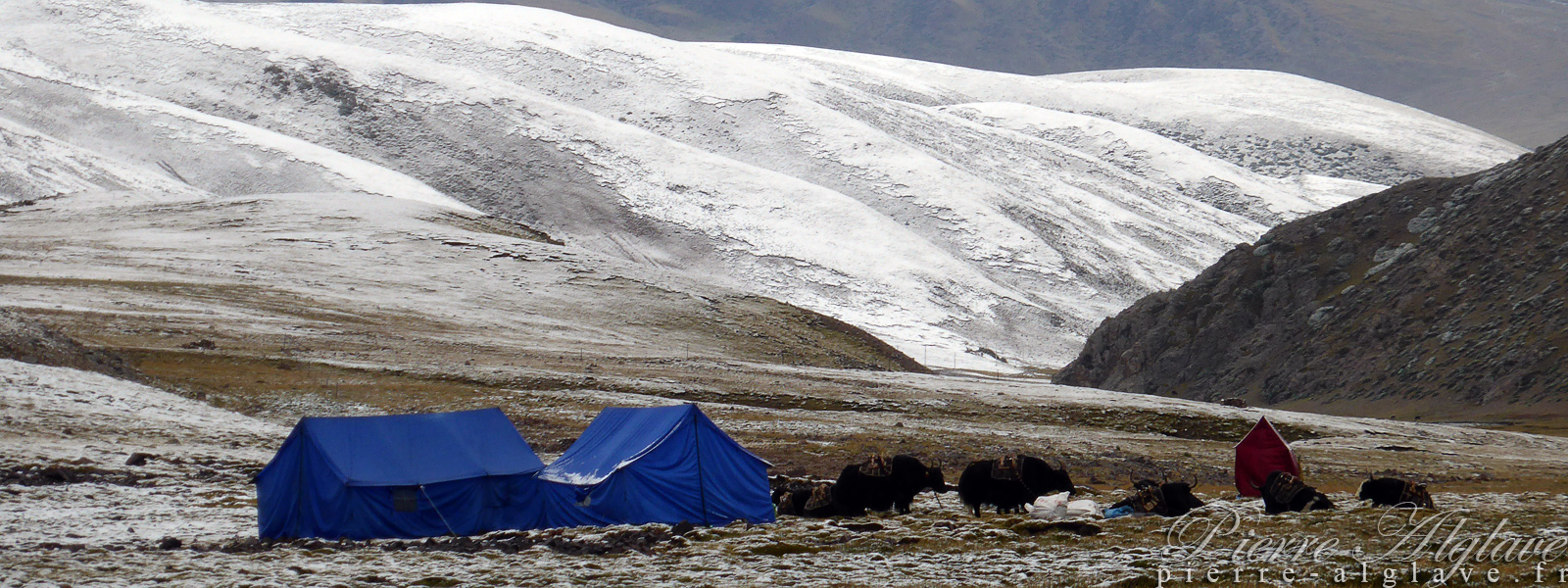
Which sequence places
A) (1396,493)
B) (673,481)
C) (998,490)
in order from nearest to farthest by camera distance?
(1396,493), (998,490), (673,481)

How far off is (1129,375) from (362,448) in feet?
233

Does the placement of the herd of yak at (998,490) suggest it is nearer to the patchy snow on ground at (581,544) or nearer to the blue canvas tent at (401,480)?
the patchy snow on ground at (581,544)

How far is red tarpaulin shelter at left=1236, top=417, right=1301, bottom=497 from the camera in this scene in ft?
86.2

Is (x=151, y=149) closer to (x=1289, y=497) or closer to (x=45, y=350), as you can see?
(x=45, y=350)

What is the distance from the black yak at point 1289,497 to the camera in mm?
23984

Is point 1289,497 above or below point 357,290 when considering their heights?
below

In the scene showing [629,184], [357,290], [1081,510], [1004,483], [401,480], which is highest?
[629,184]

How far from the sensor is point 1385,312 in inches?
3009

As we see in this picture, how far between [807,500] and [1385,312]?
61.7 m

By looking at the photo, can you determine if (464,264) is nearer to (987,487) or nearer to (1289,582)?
(987,487)

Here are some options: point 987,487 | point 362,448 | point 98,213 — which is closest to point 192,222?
point 98,213

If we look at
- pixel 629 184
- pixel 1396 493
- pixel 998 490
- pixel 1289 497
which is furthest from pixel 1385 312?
pixel 629 184

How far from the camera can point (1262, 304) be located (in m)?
85.8

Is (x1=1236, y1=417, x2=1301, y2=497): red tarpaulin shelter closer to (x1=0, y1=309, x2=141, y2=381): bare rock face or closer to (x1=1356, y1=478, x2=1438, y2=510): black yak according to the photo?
(x1=1356, y1=478, x2=1438, y2=510): black yak
